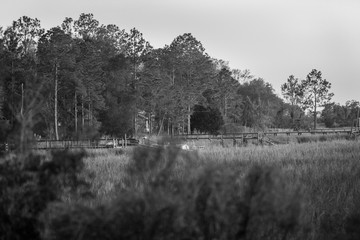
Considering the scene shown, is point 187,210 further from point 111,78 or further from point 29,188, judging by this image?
point 111,78

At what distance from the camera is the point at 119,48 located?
49250 mm

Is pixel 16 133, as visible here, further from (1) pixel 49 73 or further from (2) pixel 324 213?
(1) pixel 49 73

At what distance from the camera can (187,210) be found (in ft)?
8.37

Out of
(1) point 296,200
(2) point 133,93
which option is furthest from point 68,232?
(2) point 133,93

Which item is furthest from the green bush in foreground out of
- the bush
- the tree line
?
the tree line

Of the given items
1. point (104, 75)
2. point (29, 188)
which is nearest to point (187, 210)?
point (29, 188)

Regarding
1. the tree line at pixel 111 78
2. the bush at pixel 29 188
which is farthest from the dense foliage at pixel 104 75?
the bush at pixel 29 188

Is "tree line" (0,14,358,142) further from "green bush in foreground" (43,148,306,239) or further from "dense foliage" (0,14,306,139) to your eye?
"green bush in foreground" (43,148,306,239)

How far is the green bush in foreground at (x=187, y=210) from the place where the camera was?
2482 mm

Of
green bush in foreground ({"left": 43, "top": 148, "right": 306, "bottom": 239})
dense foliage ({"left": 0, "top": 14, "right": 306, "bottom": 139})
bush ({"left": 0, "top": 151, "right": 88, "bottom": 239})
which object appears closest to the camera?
green bush in foreground ({"left": 43, "top": 148, "right": 306, "bottom": 239})

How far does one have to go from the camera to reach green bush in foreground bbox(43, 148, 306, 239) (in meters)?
2.48

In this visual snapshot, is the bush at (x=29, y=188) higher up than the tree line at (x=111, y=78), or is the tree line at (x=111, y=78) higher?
the tree line at (x=111, y=78)

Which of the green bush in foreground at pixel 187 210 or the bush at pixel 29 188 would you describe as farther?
the bush at pixel 29 188

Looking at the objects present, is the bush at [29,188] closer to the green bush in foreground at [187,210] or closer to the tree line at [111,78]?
the green bush in foreground at [187,210]
